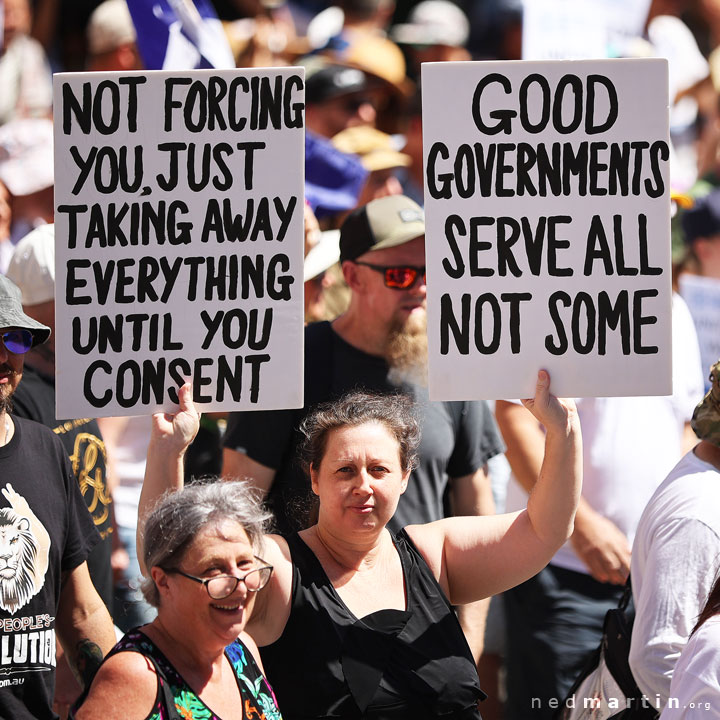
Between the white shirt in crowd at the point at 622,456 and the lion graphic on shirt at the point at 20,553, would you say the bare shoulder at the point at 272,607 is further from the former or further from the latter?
the white shirt in crowd at the point at 622,456

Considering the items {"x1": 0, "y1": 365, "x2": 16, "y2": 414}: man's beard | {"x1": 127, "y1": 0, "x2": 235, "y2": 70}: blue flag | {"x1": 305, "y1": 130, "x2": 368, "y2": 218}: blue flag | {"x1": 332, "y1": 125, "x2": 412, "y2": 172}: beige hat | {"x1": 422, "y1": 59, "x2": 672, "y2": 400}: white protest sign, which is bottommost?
{"x1": 0, "y1": 365, "x2": 16, "y2": 414}: man's beard

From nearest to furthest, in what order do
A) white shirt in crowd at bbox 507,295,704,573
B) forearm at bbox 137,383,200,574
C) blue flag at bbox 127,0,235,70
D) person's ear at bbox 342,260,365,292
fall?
forearm at bbox 137,383,200,574, person's ear at bbox 342,260,365,292, white shirt in crowd at bbox 507,295,704,573, blue flag at bbox 127,0,235,70

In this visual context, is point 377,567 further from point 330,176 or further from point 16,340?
point 330,176

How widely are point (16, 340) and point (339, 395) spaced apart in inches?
50.5

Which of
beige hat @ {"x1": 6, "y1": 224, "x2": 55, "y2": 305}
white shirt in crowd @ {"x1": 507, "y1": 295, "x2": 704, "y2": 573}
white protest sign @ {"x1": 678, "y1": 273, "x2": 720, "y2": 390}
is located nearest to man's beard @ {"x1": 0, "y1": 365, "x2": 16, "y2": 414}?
beige hat @ {"x1": 6, "y1": 224, "x2": 55, "y2": 305}

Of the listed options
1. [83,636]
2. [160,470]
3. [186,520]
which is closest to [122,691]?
[186,520]

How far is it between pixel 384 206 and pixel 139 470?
1408 millimetres

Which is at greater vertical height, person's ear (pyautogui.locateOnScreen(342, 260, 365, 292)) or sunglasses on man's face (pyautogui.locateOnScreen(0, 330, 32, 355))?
person's ear (pyautogui.locateOnScreen(342, 260, 365, 292))

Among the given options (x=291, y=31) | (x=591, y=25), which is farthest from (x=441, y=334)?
(x=291, y=31)

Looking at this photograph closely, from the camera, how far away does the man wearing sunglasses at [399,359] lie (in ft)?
13.8

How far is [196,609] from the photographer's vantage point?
2.66 m

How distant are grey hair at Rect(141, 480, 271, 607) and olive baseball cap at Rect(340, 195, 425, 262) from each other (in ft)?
5.82

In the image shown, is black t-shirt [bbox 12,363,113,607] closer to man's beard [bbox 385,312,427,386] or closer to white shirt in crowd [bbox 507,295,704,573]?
man's beard [bbox 385,312,427,386]

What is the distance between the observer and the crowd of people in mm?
2721
